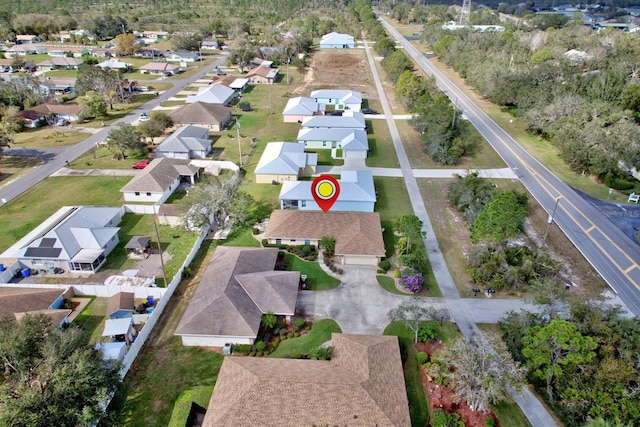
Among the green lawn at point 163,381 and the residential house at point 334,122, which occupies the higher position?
the residential house at point 334,122

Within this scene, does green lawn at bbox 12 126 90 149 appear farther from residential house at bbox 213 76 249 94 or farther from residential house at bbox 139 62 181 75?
residential house at bbox 139 62 181 75

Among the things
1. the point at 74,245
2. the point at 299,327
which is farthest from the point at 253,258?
the point at 74,245

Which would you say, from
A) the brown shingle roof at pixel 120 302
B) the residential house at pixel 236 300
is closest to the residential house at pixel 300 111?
the residential house at pixel 236 300

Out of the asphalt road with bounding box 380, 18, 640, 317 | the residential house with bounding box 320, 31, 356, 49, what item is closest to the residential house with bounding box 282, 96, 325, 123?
the asphalt road with bounding box 380, 18, 640, 317

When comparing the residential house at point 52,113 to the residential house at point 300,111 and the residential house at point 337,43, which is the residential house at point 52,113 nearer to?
the residential house at point 300,111

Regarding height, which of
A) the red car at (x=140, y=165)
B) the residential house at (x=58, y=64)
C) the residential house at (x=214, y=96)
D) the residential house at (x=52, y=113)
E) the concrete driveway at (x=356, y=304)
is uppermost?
the residential house at (x=58, y=64)

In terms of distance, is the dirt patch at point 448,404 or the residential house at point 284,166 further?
the residential house at point 284,166
